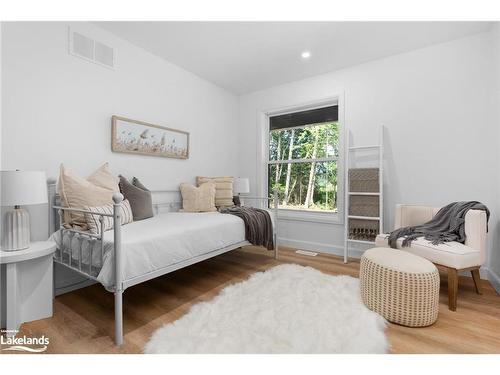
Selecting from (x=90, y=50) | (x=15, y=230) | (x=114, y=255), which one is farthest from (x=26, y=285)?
(x=90, y=50)

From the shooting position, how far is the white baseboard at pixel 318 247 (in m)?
3.22

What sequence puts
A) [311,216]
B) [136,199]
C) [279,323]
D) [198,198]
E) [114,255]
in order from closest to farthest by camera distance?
[114,255] → [279,323] → [136,199] → [198,198] → [311,216]

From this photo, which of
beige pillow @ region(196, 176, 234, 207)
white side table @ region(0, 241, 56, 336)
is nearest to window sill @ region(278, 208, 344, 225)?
beige pillow @ region(196, 176, 234, 207)

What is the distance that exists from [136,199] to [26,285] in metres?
1.04

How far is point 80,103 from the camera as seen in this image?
230cm

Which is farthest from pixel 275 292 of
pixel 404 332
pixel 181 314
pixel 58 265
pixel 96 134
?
pixel 96 134

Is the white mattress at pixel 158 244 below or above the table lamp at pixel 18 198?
below

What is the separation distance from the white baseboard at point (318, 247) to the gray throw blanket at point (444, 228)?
866 mm

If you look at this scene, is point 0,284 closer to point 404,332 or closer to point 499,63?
point 404,332

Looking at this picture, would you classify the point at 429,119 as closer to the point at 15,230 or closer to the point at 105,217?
the point at 105,217

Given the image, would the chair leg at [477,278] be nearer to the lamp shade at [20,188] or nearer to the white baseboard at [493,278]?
the white baseboard at [493,278]

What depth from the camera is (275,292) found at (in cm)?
211

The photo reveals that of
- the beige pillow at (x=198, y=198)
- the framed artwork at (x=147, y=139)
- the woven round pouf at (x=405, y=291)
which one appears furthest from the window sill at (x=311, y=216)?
the framed artwork at (x=147, y=139)

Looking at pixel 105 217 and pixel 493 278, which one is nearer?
pixel 105 217
